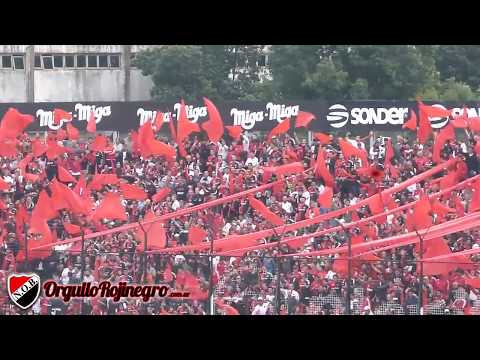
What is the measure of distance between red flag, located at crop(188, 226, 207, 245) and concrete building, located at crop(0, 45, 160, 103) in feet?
51.9

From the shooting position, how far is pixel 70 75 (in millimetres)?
35750

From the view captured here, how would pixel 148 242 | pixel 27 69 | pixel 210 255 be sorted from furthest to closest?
pixel 27 69
pixel 148 242
pixel 210 255

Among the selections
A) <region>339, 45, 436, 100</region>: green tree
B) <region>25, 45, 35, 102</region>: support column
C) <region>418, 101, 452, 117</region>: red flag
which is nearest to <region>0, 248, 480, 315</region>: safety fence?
<region>418, 101, 452, 117</region>: red flag

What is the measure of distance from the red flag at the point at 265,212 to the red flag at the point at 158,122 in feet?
6.90

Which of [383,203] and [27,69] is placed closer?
[383,203]

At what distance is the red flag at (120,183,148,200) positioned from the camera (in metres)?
20.5

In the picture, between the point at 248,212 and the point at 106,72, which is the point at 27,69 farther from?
the point at 248,212

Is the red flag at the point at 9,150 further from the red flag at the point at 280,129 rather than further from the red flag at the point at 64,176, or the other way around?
the red flag at the point at 280,129

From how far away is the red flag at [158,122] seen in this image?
20766 mm

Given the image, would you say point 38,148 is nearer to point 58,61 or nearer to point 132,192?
point 132,192

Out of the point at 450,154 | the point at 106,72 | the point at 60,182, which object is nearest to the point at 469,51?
the point at 106,72

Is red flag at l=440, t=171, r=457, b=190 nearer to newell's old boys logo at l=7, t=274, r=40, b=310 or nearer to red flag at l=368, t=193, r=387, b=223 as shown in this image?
red flag at l=368, t=193, r=387, b=223

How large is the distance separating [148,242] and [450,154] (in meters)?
5.63

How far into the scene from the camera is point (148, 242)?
19.6 meters
